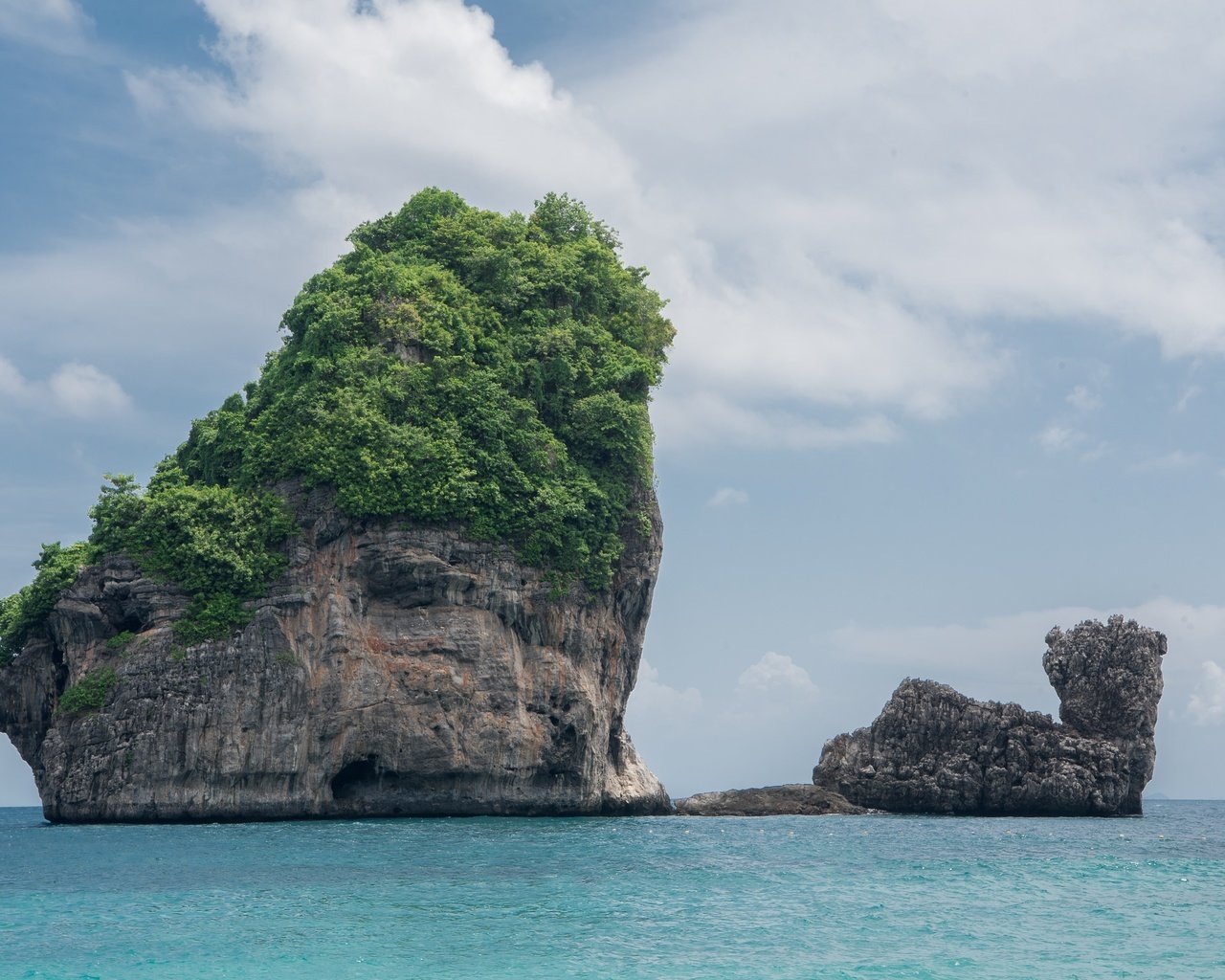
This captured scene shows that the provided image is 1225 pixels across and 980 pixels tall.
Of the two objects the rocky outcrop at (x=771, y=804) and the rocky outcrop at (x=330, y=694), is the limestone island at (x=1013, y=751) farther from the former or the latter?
the rocky outcrop at (x=330, y=694)

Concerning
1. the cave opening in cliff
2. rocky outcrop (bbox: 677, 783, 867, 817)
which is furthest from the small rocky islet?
rocky outcrop (bbox: 677, 783, 867, 817)

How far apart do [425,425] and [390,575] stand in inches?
211

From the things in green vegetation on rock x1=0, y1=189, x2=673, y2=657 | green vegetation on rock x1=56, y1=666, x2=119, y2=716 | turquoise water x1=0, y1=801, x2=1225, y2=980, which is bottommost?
turquoise water x1=0, y1=801, x2=1225, y2=980

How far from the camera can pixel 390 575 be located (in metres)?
45.2

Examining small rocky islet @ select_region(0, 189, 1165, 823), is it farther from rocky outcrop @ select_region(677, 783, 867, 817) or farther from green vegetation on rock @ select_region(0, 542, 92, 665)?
rocky outcrop @ select_region(677, 783, 867, 817)

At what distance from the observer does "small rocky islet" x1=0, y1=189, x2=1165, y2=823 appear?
43344mm

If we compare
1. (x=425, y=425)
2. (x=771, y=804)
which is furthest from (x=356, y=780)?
(x=771, y=804)

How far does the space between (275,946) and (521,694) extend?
26.0m

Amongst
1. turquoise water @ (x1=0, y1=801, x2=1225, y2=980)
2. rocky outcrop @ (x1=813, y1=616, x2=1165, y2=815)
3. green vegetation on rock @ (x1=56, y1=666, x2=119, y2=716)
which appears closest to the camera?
turquoise water @ (x1=0, y1=801, x2=1225, y2=980)

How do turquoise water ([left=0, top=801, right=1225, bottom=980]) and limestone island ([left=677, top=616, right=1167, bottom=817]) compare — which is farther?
limestone island ([left=677, top=616, right=1167, bottom=817])

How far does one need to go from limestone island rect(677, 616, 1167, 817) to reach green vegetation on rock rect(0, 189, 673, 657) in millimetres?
15402

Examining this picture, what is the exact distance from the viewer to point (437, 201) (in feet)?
177

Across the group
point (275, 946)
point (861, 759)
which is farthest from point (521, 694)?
point (275, 946)

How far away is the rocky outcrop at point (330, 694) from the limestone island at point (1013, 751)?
13624mm
